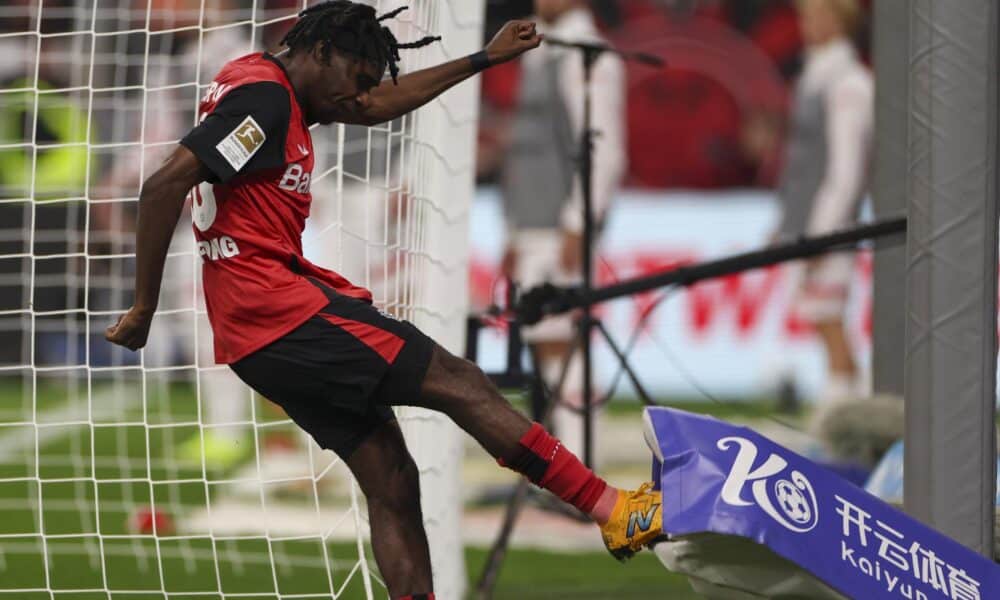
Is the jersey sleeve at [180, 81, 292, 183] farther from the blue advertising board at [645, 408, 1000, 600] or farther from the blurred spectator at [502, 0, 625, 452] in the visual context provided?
the blurred spectator at [502, 0, 625, 452]

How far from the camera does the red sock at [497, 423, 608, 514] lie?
3795mm

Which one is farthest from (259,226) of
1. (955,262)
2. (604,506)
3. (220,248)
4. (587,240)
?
(587,240)

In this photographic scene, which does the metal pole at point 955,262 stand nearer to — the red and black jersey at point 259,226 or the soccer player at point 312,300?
the soccer player at point 312,300

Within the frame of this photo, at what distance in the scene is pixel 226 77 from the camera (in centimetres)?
375

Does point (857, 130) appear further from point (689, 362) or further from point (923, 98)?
point (923, 98)

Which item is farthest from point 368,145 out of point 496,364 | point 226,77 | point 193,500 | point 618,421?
point 618,421

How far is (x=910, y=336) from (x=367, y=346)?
4.36 feet

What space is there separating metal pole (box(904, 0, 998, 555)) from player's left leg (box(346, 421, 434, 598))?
118 cm

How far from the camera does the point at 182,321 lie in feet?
31.8

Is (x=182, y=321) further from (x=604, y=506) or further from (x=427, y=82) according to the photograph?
(x=604, y=506)

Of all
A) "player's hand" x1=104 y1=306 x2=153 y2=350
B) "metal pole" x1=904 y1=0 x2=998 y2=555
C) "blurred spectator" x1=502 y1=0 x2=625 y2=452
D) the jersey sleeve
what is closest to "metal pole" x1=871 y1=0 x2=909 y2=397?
"metal pole" x1=904 y1=0 x2=998 y2=555

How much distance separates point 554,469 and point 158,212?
101cm

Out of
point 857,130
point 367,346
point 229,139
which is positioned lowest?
point 367,346

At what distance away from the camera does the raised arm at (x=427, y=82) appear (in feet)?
12.8
